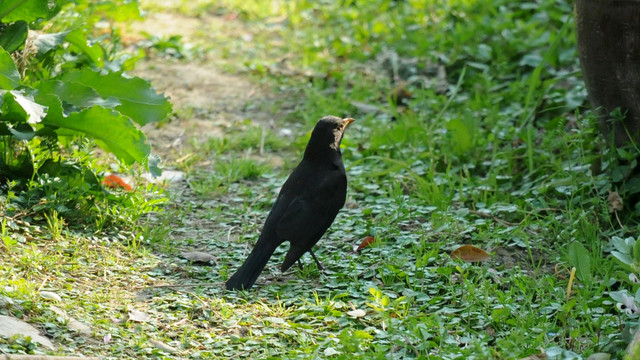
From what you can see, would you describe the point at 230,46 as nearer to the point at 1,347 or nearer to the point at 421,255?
the point at 421,255

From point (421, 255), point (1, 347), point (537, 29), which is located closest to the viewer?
point (1, 347)

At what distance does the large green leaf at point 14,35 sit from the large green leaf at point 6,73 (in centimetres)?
52

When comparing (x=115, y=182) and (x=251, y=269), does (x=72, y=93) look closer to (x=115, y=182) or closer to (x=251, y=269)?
(x=115, y=182)

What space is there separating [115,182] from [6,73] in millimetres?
1063

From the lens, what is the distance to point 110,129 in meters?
5.16

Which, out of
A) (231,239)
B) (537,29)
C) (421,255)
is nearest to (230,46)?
(537,29)

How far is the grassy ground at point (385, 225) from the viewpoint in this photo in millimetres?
4023

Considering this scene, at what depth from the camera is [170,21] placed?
32.3 feet

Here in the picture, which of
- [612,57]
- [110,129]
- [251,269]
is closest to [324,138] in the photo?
[251,269]

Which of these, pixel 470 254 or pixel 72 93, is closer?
pixel 470 254

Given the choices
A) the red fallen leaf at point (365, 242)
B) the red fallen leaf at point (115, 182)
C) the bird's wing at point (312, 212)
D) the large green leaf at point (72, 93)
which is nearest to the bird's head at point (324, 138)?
the bird's wing at point (312, 212)

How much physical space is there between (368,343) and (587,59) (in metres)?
2.55

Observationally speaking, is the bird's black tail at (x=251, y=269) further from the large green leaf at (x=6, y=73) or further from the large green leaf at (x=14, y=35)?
the large green leaf at (x=14, y=35)

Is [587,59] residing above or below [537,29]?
above
